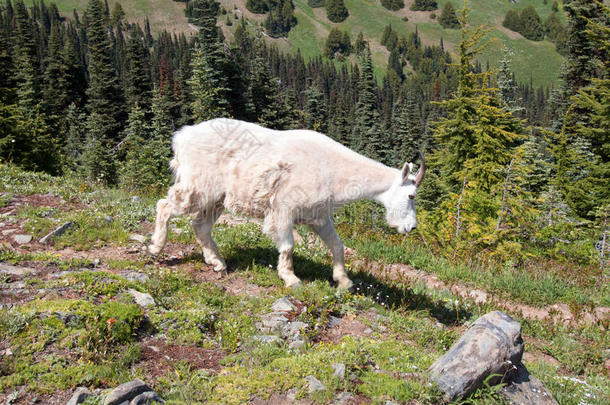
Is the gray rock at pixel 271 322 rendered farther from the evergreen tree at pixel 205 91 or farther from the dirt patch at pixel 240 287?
the evergreen tree at pixel 205 91

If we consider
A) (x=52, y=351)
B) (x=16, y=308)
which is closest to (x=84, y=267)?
(x=16, y=308)

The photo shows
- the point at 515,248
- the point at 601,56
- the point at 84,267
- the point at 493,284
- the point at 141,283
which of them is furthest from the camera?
the point at 601,56

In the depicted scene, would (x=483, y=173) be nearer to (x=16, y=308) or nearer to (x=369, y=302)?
(x=369, y=302)

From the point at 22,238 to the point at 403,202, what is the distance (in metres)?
6.14

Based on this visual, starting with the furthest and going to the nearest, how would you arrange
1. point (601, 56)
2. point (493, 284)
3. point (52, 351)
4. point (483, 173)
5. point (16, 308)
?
point (601, 56), point (483, 173), point (493, 284), point (16, 308), point (52, 351)

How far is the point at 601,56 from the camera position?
1277 inches

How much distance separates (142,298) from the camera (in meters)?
5.22

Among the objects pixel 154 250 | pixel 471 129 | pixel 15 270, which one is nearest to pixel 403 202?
pixel 154 250

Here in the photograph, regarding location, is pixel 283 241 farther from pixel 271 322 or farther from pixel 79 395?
pixel 79 395

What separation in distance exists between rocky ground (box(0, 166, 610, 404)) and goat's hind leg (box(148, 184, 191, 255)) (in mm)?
335

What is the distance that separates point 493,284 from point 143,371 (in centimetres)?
645

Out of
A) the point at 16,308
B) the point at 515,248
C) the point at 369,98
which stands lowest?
the point at 369,98

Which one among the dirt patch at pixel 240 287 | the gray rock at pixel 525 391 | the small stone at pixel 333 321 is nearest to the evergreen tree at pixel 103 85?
the dirt patch at pixel 240 287

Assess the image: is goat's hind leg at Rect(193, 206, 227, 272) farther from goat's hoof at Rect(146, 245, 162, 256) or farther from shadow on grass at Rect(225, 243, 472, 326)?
goat's hoof at Rect(146, 245, 162, 256)
